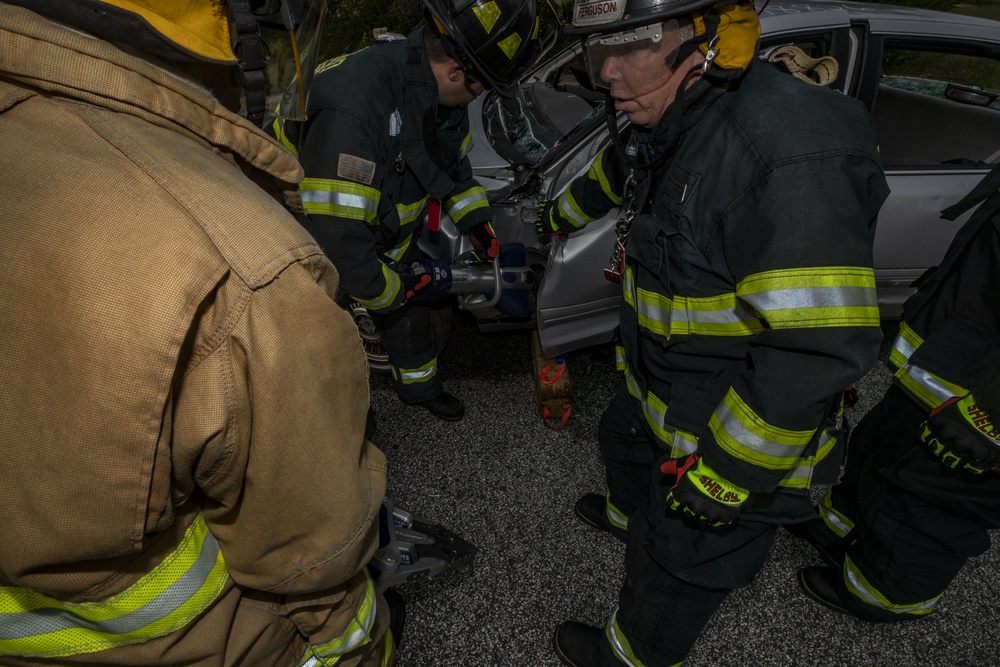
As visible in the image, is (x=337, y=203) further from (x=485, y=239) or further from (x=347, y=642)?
(x=347, y=642)

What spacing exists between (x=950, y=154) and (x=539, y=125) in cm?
287

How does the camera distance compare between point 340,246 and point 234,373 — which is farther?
point 340,246

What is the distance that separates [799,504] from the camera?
4.79ft

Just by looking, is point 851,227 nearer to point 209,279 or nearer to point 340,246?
point 209,279

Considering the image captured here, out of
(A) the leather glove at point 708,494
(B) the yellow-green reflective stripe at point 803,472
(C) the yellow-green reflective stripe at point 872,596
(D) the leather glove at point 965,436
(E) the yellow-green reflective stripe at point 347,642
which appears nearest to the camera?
(E) the yellow-green reflective stripe at point 347,642

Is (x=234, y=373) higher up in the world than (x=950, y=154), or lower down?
higher up

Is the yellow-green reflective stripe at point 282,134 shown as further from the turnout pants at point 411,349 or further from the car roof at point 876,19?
the car roof at point 876,19

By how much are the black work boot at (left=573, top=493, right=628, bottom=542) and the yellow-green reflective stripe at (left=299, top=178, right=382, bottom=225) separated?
161 cm

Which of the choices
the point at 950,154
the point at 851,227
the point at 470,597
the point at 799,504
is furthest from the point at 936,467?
the point at 950,154

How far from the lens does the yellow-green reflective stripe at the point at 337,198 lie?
1.99m

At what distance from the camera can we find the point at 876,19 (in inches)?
106

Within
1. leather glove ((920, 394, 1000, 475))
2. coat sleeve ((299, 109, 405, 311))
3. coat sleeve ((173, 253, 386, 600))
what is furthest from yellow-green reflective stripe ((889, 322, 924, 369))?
coat sleeve ((299, 109, 405, 311))

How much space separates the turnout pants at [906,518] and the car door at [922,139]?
4.59 ft

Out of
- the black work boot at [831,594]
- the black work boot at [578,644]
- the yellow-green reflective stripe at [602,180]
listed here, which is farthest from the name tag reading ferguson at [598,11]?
the black work boot at [831,594]
